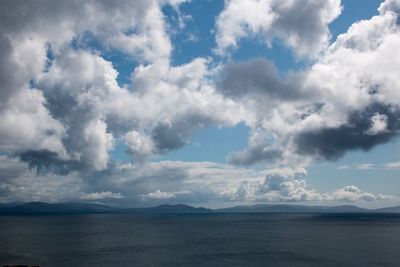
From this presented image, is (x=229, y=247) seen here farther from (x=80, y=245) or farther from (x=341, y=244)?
(x=80, y=245)

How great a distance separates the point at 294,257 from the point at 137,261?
5011cm

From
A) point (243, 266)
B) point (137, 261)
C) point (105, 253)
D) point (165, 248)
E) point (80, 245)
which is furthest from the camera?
point (80, 245)

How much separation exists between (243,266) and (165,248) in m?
47.4

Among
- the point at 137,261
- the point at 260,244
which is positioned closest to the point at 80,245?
the point at 137,261

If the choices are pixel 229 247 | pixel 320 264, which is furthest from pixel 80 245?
pixel 320 264

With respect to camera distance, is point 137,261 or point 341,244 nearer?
point 137,261

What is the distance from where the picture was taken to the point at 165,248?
14662 cm

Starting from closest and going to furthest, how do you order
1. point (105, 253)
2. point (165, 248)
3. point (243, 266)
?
point (243, 266)
point (105, 253)
point (165, 248)

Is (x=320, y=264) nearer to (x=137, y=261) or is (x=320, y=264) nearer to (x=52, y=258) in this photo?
(x=137, y=261)

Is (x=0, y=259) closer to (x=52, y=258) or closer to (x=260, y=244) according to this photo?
(x=52, y=258)

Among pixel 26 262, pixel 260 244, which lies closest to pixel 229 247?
pixel 260 244

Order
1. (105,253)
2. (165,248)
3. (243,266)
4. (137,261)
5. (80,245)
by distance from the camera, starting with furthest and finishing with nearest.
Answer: (80,245), (165,248), (105,253), (137,261), (243,266)

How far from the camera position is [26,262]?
114 m

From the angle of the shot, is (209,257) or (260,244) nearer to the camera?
(209,257)
